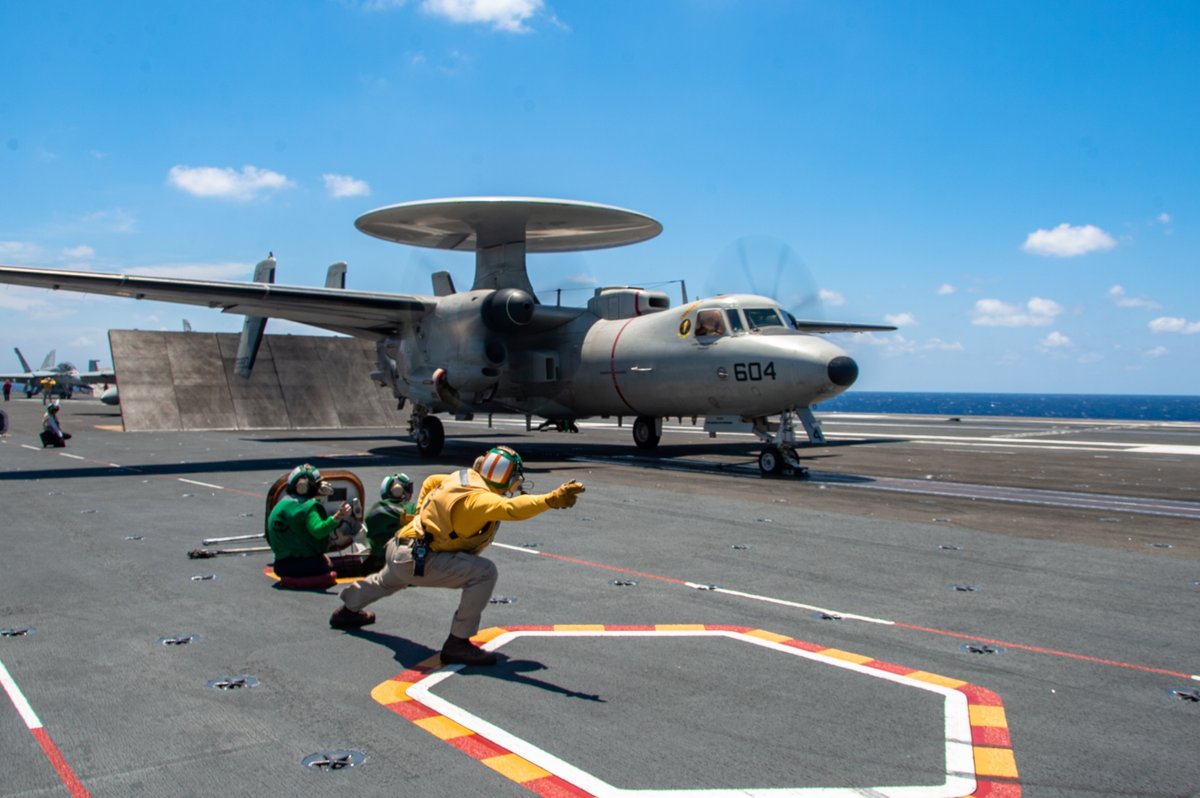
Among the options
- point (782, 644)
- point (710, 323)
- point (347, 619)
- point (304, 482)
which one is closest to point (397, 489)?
point (304, 482)

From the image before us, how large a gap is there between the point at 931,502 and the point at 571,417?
12275 mm

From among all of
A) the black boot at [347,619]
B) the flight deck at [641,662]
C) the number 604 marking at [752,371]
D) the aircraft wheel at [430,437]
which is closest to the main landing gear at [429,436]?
the aircraft wheel at [430,437]

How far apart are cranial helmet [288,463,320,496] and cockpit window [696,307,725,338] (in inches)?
540

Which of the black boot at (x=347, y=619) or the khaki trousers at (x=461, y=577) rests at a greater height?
the khaki trousers at (x=461, y=577)

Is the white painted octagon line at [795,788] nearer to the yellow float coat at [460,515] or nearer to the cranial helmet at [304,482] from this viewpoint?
the yellow float coat at [460,515]

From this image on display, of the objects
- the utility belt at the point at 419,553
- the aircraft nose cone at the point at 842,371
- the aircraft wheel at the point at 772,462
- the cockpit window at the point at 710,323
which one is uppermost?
the cockpit window at the point at 710,323

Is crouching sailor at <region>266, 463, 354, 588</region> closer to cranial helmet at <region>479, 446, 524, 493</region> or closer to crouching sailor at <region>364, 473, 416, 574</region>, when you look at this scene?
crouching sailor at <region>364, 473, 416, 574</region>

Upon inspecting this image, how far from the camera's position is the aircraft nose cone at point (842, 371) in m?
18.7

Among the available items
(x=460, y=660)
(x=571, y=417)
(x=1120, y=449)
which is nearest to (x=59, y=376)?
(x=571, y=417)

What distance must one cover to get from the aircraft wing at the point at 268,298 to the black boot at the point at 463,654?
54.0 feet

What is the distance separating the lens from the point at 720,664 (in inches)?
249

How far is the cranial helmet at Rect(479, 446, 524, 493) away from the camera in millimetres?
6246

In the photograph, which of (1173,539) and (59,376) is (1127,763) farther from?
(59,376)

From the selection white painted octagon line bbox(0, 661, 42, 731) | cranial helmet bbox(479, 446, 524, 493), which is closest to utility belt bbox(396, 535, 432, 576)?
cranial helmet bbox(479, 446, 524, 493)
